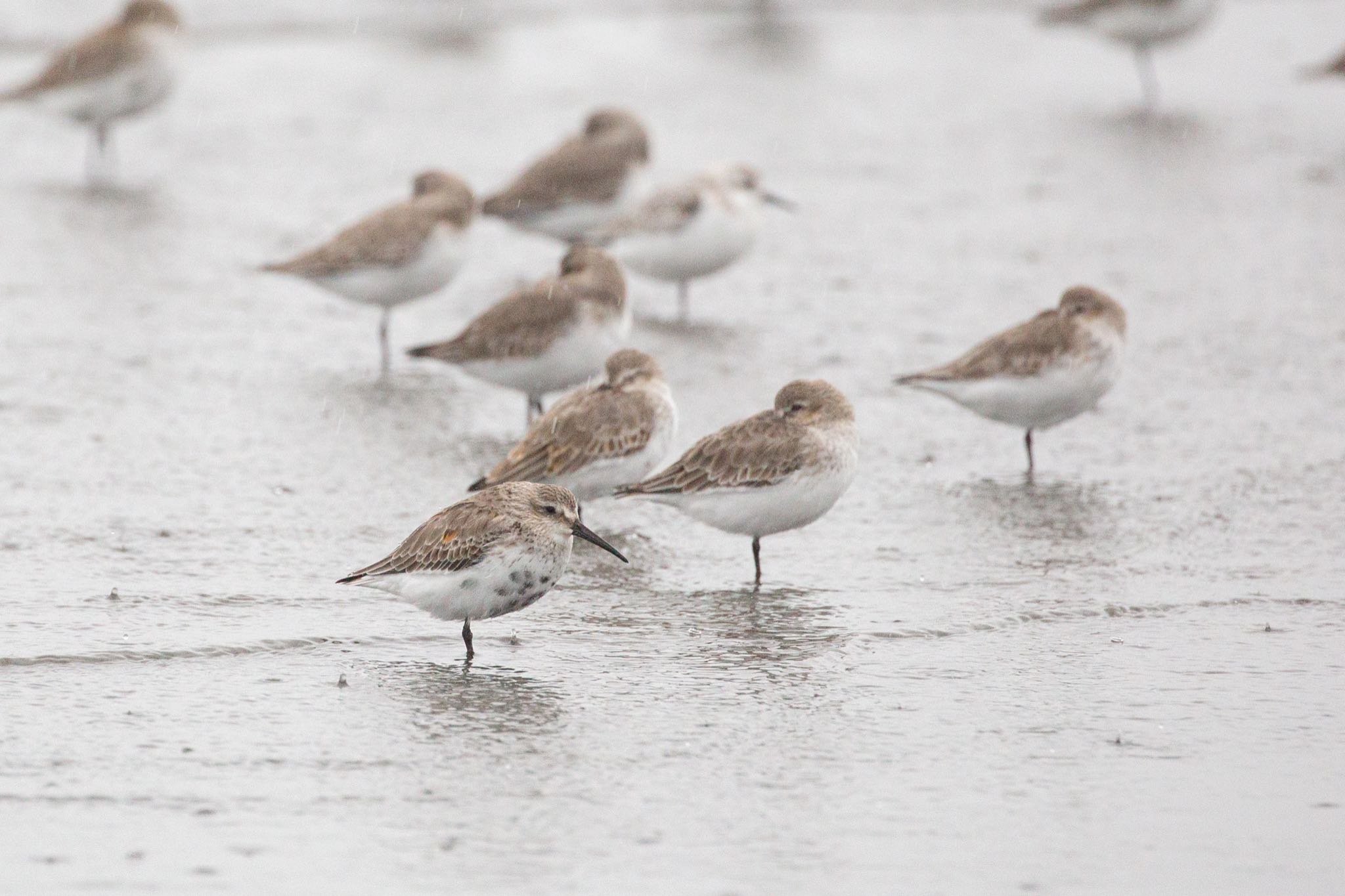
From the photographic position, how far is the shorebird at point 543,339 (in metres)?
10.2

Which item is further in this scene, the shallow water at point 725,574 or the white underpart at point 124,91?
the white underpart at point 124,91

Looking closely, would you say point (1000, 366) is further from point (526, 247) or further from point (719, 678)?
point (526, 247)

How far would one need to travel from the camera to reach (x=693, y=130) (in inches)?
693

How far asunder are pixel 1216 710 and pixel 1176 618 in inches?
37.7

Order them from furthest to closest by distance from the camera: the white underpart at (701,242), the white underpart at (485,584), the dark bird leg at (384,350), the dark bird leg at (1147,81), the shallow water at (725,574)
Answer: the dark bird leg at (1147,81)
the white underpart at (701,242)
the dark bird leg at (384,350)
the white underpart at (485,584)
the shallow water at (725,574)

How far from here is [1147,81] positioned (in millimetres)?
18906

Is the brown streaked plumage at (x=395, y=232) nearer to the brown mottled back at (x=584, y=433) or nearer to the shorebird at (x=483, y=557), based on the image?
the brown mottled back at (x=584, y=433)

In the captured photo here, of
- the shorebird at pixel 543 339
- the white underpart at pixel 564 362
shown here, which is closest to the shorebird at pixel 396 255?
the shorebird at pixel 543 339

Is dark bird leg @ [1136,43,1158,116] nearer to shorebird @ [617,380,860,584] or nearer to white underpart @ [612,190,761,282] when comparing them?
white underpart @ [612,190,761,282]

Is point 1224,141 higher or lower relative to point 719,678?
higher

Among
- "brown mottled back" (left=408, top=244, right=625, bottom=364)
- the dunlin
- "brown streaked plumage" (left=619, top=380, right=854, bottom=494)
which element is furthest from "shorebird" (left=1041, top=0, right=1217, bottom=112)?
"brown streaked plumage" (left=619, top=380, right=854, bottom=494)

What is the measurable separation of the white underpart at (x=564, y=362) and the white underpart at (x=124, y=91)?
7207 millimetres

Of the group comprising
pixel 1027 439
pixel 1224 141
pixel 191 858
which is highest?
pixel 1224 141

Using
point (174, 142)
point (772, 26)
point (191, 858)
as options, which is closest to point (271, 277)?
point (174, 142)
